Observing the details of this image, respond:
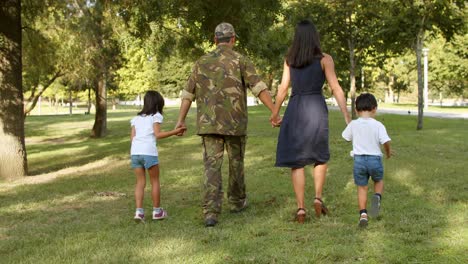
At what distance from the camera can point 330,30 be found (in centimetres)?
2341

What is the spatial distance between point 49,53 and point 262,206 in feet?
33.4

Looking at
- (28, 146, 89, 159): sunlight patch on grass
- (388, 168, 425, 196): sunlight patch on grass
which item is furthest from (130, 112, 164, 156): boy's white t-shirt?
(28, 146, 89, 159): sunlight patch on grass

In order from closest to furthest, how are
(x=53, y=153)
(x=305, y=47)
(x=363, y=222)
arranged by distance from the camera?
(x=363, y=222) → (x=305, y=47) → (x=53, y=153)

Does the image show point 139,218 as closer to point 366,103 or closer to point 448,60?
point 366,103

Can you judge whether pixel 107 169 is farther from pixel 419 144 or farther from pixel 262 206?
pixel 419 144

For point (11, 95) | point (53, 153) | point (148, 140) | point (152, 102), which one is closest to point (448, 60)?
point (53, 153)

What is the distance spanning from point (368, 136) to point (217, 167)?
1.65 meters

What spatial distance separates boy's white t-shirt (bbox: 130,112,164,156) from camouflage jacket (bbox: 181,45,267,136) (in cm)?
55

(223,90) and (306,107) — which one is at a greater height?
(223,90)

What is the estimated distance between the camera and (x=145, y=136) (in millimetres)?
5844

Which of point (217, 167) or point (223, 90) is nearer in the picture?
point (223, 90)

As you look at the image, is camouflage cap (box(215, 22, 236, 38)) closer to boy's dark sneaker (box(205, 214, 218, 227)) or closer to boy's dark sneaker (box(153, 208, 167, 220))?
boy's dark sneaker (box(205, 214, 218, 227))

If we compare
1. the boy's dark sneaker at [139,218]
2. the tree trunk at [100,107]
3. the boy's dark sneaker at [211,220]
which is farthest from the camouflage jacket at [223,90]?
the tree trunk at [100,107]

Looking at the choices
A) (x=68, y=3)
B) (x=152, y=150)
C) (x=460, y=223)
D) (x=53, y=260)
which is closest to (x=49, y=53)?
(x=68, y=3)
